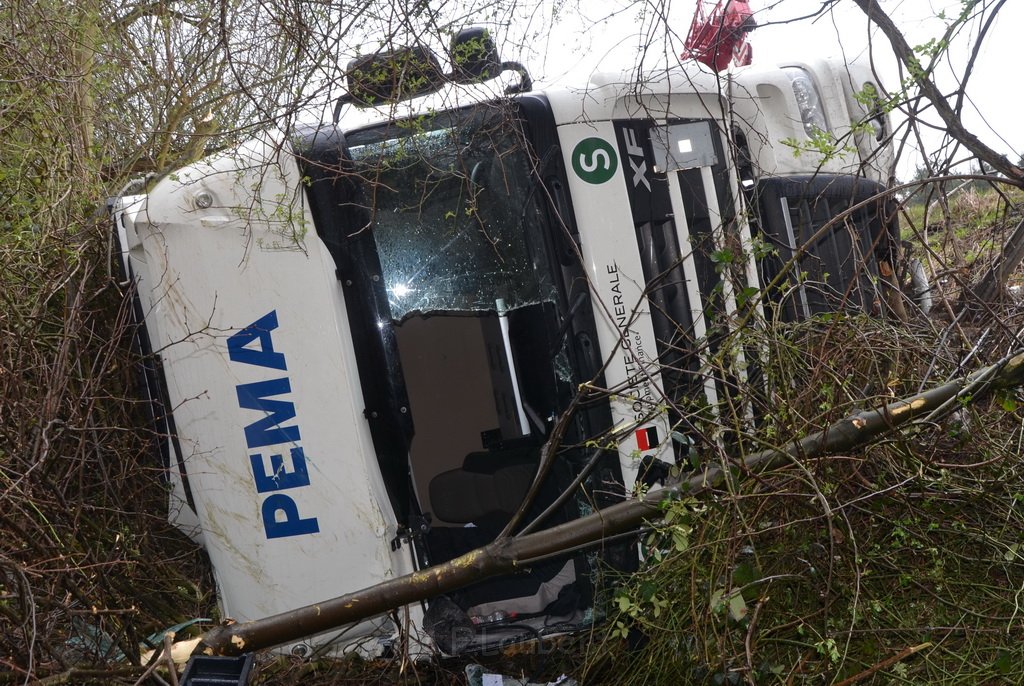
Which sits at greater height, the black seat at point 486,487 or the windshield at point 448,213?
the windshield at point 448,213

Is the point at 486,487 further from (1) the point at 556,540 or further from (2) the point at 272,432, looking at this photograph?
(2) the point at 272,432

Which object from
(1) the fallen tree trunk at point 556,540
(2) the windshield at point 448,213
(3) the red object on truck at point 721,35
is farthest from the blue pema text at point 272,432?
(3) the red object on truck at point 721,35

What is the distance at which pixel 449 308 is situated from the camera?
10.8 feet

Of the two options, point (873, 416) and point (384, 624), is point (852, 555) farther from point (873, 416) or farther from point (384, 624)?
point (384, 624)

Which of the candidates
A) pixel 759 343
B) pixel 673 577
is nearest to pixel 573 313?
pixel 759 343

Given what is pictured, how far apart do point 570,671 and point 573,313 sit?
1270 millimetres

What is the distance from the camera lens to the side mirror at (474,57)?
11.0 feet

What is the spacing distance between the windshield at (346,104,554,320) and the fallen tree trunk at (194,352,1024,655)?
2.77 feet

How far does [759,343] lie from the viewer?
3141mm

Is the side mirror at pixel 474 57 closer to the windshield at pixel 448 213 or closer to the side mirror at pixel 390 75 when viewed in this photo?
the side mirror at pixel 390 75

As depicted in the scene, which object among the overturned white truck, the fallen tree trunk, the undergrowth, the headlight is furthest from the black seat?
the headlight

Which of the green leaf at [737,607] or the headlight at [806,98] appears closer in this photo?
the green leaf at [737,607]

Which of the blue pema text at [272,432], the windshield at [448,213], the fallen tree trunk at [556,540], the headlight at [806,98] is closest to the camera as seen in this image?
the fallen tree trunk at [556,540]

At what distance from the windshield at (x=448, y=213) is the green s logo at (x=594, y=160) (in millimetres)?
215
